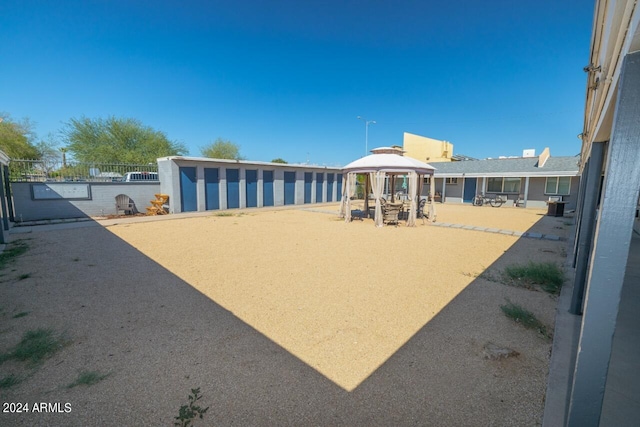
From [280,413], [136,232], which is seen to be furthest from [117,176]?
[280,413]

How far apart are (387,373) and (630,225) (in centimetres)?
208

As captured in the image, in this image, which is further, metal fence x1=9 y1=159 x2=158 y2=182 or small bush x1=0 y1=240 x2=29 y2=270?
metal fence x1=9 y1=159 x2=158 y2=182

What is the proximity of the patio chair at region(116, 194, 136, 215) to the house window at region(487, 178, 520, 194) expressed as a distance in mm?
24193

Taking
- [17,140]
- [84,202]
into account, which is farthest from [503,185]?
[17,140]

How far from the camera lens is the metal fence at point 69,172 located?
1112cm

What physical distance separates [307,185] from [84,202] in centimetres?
1340

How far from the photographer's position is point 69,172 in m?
12.6

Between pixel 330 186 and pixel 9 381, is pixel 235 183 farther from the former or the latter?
pixel 9 381

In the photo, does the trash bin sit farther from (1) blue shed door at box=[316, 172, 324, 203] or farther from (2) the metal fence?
(2) the metal fence

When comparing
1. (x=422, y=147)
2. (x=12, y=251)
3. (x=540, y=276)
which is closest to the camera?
(x=540, y=276)

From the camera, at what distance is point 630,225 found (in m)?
1.40

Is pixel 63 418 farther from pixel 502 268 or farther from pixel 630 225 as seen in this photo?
pixel 502 268

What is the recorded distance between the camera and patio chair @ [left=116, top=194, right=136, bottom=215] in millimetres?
13609

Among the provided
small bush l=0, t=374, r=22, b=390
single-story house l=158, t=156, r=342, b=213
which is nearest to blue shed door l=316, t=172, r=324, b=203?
single-story house l=158, t=156, r=342, b=213
